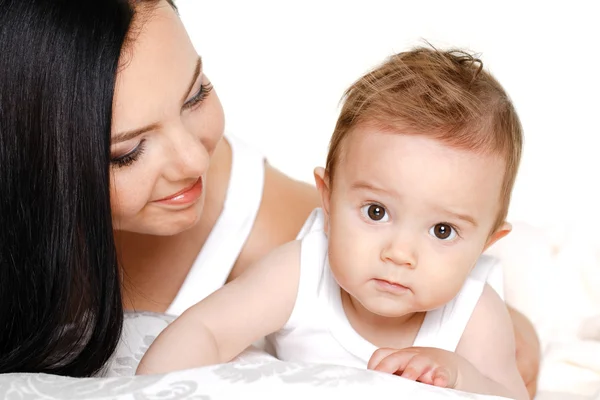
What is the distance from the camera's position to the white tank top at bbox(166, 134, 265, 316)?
2031mm

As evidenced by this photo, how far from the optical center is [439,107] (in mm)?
1495

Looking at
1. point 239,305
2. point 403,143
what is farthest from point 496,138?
point 239,305

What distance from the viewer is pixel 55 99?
1.50 metres

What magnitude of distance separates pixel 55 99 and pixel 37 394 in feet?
1.66

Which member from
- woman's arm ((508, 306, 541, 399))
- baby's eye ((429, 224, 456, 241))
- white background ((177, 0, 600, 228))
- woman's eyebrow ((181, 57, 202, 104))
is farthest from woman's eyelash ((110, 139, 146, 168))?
white background ((177, 0, 600, 228))

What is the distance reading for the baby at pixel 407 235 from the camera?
148 centimetres

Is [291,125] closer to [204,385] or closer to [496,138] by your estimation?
[496,138]

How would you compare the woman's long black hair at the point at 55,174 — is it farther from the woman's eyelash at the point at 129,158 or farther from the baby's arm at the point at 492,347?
the baby's arm at the point at 492,347

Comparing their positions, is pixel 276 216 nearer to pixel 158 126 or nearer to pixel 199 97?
pixel 199 97

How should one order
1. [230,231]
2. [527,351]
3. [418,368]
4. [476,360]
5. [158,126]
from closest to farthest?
[418,368]
[158,126]
[476,360]
[527,351]
[230,231]

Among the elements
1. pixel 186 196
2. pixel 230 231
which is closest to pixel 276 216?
pixel 230 231

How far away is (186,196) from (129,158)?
19cm

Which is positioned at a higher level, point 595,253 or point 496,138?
point 496,138

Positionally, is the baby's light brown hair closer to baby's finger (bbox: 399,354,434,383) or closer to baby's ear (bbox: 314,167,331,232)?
baby's ear (bbox: 314,167,331,232)
